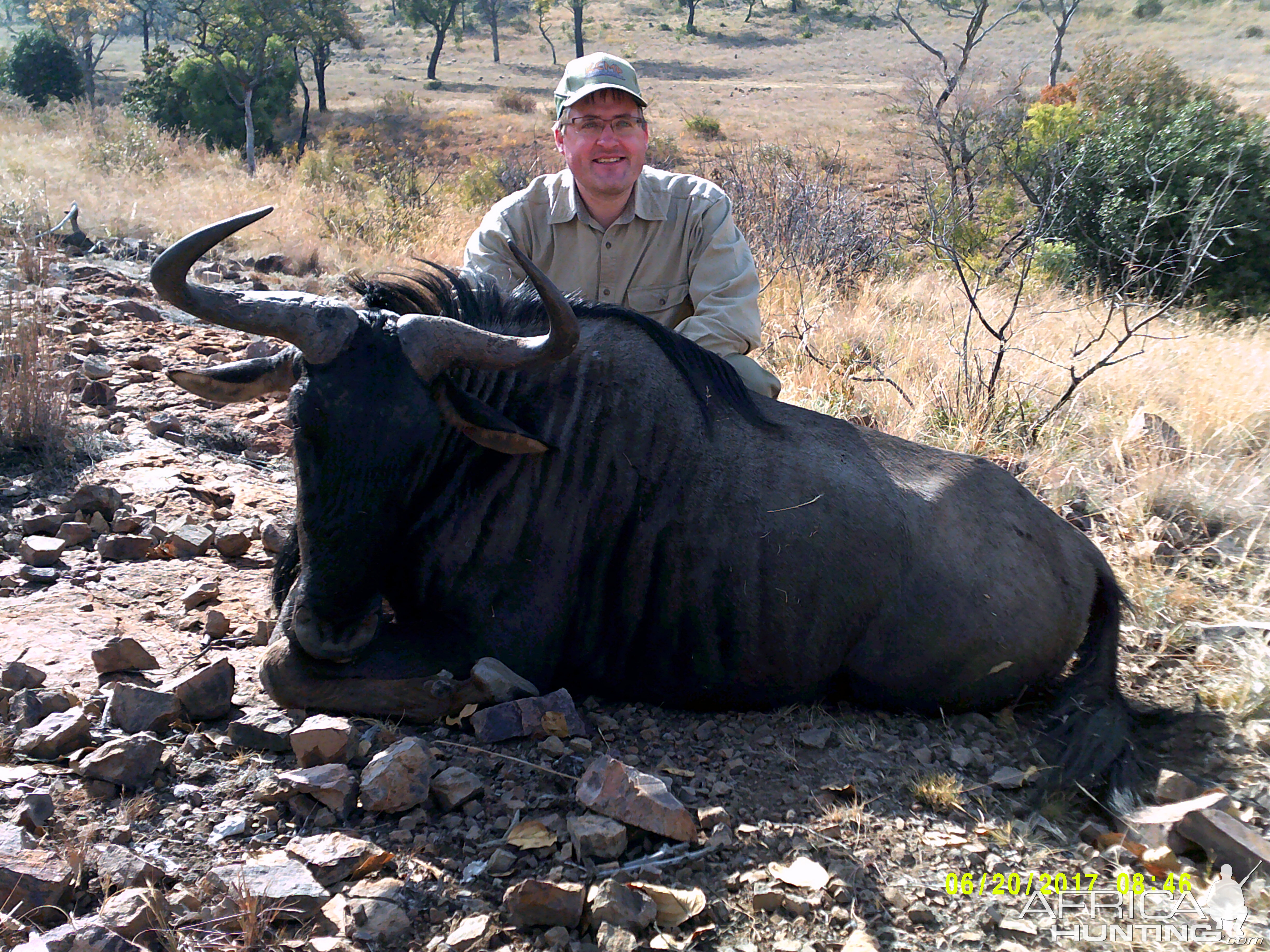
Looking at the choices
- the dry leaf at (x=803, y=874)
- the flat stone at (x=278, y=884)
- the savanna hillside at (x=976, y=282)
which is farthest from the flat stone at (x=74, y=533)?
the dry leaf at (x=803, y=874)

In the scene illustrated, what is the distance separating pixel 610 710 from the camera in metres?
3.29

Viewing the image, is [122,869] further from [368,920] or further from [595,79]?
[595,79]

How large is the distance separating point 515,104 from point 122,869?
38.2 meters

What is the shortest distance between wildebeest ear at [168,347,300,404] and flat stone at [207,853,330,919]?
4.98 feet

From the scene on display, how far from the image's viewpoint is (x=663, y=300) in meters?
4.84

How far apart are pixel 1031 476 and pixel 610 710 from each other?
2.87 meters

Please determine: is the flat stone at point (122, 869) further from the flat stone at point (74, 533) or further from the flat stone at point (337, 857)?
the flat stone at point (74, 533)

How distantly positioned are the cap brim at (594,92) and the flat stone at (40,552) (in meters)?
2.89

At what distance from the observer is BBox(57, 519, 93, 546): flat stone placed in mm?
3934

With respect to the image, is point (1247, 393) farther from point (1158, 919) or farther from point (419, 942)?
point (419, 942)

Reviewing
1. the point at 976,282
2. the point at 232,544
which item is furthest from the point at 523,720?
the point at 976,282

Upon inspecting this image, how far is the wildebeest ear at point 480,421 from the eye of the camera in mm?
2992

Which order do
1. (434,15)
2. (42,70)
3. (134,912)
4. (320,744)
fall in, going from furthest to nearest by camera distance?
(434,15) < (42,70) < (320,744) < (134,912)

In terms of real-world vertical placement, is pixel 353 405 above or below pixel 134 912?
above
